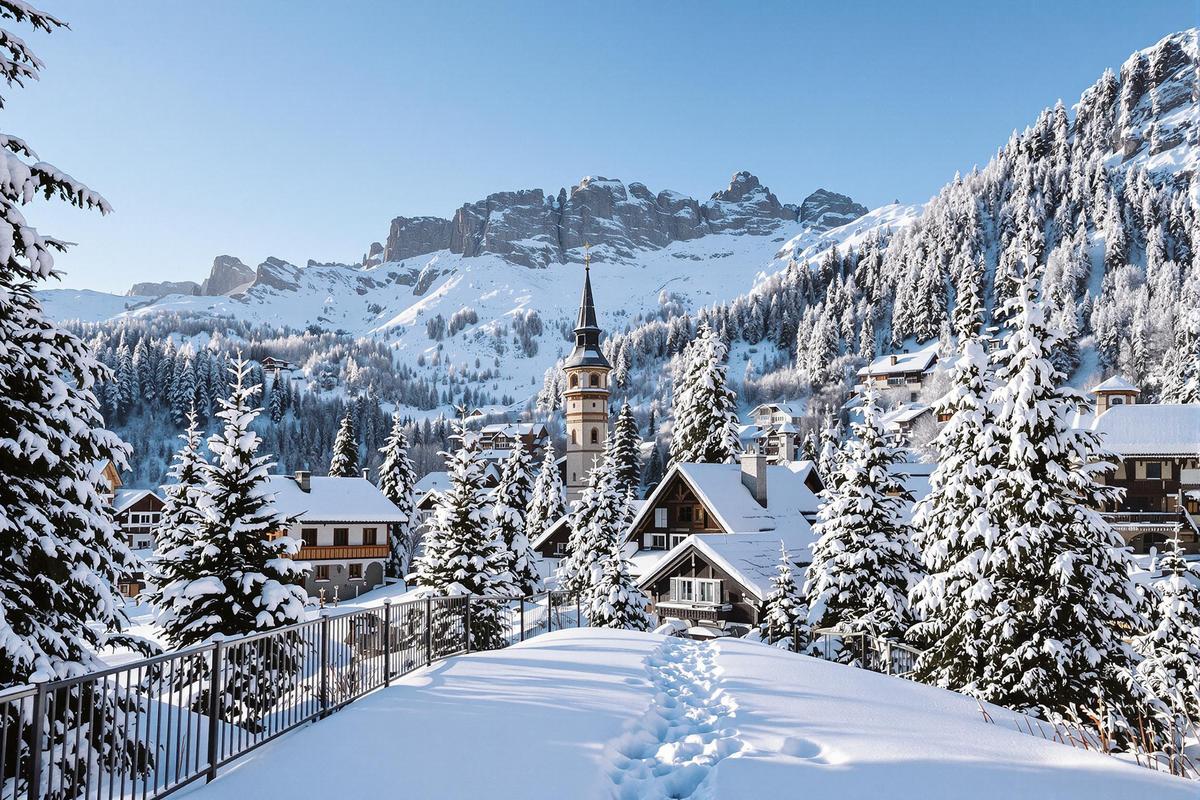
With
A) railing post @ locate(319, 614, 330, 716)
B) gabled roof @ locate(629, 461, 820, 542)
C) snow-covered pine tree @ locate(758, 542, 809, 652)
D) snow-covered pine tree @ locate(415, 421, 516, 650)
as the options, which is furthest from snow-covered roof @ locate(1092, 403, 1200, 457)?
railing post @ locate(319, 614, 330, 716)

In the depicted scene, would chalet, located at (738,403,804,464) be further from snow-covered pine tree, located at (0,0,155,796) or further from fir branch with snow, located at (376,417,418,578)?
snow-covered pine tree, located at (0,0,155,796)

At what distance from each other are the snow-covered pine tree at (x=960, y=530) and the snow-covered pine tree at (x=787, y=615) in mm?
7109

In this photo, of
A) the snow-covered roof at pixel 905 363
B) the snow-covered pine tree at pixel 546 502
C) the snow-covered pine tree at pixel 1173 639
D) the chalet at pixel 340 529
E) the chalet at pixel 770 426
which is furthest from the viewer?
the snow-covered roof at pixel 905 363

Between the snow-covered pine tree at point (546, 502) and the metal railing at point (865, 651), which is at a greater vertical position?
the snow-covered pine tree at point (546, 502)

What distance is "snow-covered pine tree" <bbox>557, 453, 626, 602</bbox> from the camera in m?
43.9

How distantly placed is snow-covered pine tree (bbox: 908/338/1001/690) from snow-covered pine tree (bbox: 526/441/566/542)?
4937 centimetres

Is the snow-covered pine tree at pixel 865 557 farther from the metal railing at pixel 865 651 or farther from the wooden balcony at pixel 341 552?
the wooden balcony at pixel 341 552

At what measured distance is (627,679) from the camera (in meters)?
11.1

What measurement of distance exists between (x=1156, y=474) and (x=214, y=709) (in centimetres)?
6439

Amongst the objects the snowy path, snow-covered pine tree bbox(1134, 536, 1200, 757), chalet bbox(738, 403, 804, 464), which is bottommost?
snow-covered pine tree bbox(1134, 536, 1200, 757)

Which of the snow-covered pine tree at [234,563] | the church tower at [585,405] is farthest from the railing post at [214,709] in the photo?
the church tower at [585,405]

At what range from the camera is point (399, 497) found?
68.2 metres

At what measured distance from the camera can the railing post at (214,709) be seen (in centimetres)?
702

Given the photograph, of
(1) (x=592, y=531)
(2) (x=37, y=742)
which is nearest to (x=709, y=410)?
(1) (x=592, y=531)
